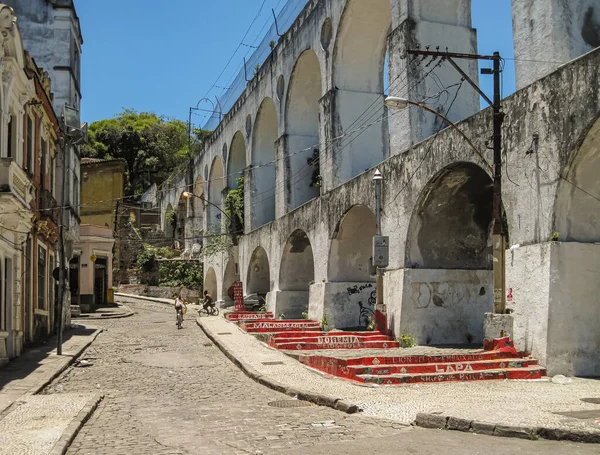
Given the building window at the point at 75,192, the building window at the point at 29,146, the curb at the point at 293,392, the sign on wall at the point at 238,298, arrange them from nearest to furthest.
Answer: the curb at the point at 293,392, the building window at the point at 29,146, the building window at the point at 75,192, the sign on wall at the point at 238,298

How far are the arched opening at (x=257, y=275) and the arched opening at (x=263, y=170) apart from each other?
1.63 m

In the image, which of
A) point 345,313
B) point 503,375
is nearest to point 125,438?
point 503,375

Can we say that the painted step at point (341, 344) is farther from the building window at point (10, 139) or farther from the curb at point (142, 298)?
the curb at point (142, 298)

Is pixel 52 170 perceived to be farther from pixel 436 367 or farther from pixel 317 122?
pixel 436 367

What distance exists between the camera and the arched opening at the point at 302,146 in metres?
25.5

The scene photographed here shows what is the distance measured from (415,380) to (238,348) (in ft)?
20.9

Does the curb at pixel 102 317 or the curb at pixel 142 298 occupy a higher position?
the curb at pixel 102 317

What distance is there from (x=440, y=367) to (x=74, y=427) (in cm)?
588

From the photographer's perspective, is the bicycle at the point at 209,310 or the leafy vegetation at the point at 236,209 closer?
the bicycle at the point at 209,310

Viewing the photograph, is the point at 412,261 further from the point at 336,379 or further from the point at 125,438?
the point at 125,438

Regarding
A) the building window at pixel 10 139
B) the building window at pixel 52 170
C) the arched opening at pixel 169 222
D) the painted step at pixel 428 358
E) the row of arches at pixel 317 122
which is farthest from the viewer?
the arched opening at pixel 169 222

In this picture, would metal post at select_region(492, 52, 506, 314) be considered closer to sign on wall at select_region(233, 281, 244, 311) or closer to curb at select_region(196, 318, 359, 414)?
curb at select_region(196, 318, 359, 414)

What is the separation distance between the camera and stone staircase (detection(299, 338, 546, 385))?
10570mm

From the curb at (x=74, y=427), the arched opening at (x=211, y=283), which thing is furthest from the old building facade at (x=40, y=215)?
the arched opening at (x=211, y=283)
